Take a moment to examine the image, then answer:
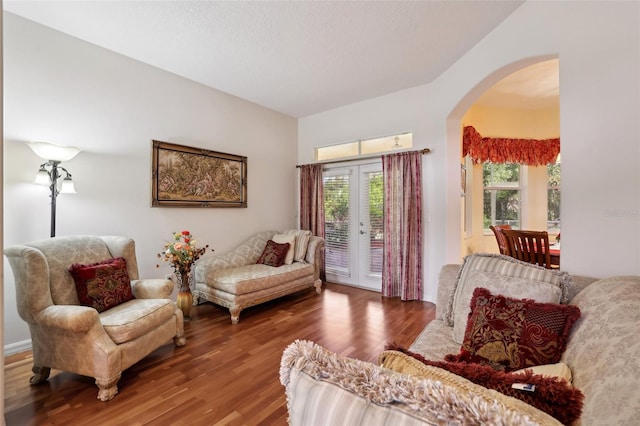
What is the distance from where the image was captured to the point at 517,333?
3.96 ft

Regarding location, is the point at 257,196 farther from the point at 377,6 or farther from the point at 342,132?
the point at 377,6

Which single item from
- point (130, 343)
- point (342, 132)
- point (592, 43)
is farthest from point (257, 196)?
point (592, 43)

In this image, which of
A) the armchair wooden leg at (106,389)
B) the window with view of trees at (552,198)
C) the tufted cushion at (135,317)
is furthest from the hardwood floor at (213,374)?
the window with view of trees at (552,198)

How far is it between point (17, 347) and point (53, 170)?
1604 mm

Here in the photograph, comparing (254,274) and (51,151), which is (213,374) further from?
(51,151)

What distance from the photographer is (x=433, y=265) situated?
3697mm

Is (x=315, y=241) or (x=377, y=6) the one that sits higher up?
(x=377, y=6)

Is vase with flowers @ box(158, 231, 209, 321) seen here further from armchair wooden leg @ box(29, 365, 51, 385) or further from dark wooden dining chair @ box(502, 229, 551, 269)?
dark wooden dining chair @ box(502, 229, 551, 269)

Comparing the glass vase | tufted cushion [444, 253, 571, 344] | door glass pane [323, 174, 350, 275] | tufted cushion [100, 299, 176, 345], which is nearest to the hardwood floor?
the glass vase

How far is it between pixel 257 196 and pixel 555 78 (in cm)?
471

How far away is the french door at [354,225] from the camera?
427 cm

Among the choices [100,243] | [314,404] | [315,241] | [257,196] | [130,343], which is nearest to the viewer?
[314,404]

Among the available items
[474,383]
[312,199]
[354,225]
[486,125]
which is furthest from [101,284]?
[486,125]

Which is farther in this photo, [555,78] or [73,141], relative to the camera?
[555,78]
